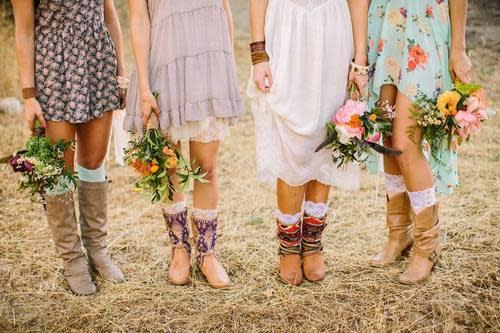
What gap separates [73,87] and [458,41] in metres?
1.68

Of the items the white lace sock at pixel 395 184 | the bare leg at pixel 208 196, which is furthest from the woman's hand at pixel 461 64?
the bare leg at pixel 208 196

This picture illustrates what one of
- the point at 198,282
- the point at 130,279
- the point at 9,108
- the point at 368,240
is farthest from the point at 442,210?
the point at 9,108

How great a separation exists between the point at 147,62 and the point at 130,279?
1142 mm

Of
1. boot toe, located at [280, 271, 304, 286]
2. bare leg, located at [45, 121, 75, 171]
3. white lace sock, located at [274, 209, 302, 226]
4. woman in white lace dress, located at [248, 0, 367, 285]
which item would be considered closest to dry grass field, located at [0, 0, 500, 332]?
boot toe, located at [280, 271, 304, 286]

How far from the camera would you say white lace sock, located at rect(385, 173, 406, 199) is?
2.75m

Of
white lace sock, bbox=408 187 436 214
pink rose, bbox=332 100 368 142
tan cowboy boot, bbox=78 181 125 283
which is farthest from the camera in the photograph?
tan cowboy boot, bbox=78 181 125 283

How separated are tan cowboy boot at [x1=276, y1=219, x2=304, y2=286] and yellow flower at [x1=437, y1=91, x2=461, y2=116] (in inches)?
32.5

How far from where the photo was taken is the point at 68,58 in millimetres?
2434

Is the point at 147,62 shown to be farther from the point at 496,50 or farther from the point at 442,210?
the point at 496,50

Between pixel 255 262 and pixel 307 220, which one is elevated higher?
pixel 307 220

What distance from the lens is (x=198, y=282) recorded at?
2.77 meters

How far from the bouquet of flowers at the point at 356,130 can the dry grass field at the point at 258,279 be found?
0.62 m

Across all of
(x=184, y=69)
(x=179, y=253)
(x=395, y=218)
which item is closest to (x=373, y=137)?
(x=395, y=218)

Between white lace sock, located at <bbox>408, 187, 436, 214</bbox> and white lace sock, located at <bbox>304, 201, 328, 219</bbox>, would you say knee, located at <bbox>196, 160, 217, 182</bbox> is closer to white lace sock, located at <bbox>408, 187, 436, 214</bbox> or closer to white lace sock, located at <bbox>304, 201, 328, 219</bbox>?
white lace sock, located at <bbox>304, 201, 328, 219</bbox>
